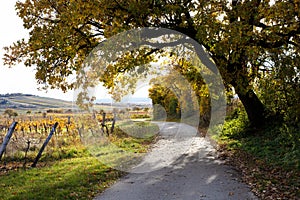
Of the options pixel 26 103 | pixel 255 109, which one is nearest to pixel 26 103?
pixel 26 103

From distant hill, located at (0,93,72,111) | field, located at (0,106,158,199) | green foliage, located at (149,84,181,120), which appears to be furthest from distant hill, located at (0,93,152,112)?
field, located at (0,106,158,199)

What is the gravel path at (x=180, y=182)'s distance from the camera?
24.0 ft

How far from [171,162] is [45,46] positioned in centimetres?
694

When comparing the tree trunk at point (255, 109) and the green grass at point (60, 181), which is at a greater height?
the tree trunk at point (255, 109)

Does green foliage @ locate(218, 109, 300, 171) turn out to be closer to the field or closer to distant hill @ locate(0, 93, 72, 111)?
the field

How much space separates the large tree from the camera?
10742mm

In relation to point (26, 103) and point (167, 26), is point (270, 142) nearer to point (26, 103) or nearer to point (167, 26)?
point (167, 26)

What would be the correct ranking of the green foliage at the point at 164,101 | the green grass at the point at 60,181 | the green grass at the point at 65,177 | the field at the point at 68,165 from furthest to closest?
the green foliage at the point at 164,101, the field at the point at 68,165, the green grass at the point at 65,177, the green grass at the point at 60,181

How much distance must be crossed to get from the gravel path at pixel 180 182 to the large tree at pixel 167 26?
13.5ft

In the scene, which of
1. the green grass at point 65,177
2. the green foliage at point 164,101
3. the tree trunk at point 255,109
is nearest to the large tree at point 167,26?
the tree trunk at point 255,109

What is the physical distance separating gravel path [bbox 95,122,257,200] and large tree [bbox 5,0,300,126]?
4.11 metres

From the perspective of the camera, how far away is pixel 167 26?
13500 millimetres

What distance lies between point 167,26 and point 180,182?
728 cm

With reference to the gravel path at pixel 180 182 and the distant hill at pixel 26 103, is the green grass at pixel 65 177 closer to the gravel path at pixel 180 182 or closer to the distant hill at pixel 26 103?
the gravel path at pixel 180 182
